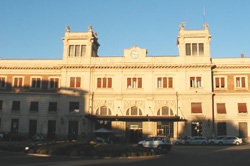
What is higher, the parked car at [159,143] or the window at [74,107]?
the window at [74,107]

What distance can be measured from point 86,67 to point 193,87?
1903cm

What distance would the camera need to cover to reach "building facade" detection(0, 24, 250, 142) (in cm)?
4725

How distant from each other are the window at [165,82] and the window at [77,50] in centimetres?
1459

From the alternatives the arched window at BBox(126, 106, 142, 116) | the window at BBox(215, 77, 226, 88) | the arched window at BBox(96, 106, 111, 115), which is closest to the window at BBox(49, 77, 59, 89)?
the arched window at BBox(96, 106, 111, 115)

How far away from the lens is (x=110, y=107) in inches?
1940

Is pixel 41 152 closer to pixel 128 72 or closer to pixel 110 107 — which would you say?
pixel 110 107

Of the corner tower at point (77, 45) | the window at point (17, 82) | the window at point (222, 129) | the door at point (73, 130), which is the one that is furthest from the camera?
the window at point (17, 82)

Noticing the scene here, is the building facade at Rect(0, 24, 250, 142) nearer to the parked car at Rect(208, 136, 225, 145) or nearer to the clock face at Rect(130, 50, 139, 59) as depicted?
the clock face at Rect(130, 50, 139, 59)

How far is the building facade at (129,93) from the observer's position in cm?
4725

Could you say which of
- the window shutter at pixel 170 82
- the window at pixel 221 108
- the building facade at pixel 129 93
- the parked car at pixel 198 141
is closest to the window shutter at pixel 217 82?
the building facade at pixel 129 93

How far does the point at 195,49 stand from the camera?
163 feet

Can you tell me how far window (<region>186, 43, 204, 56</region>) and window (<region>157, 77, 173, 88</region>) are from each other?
561cm

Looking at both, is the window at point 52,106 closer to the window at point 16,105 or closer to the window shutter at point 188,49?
the window at point 16,105

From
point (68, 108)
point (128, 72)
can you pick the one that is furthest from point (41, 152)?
point (128, 72)
